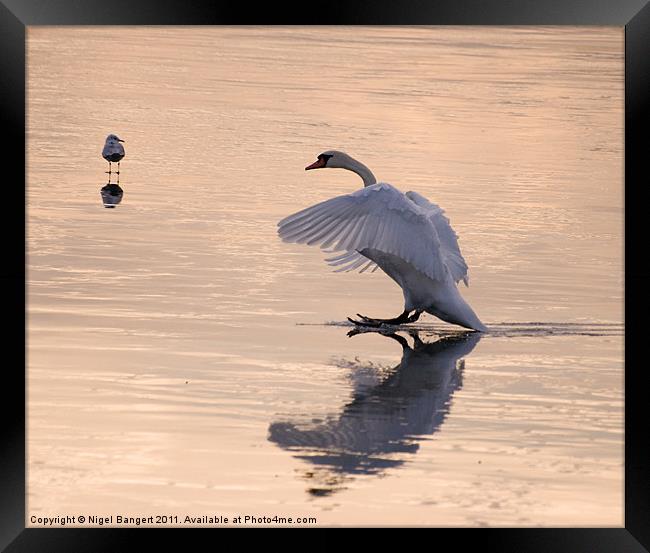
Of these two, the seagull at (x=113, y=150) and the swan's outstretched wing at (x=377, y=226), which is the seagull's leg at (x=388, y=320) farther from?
the seagull at (x=113, y=150)

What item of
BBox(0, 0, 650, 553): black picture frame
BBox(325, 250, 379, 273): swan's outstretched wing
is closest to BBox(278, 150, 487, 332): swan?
BBox(325, 250, 379, 273): swan's outstretched wing

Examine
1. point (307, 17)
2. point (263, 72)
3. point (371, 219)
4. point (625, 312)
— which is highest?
point (263, 72)

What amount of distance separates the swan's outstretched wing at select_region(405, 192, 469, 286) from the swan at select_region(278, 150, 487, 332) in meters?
0.18

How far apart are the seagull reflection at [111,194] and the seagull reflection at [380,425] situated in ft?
14.1

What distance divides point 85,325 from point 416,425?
2.64 m

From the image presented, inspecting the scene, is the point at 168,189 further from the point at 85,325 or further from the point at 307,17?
the point at 307,17

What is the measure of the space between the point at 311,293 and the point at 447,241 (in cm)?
98

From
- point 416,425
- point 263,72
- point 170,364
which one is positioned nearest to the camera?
point 416,425

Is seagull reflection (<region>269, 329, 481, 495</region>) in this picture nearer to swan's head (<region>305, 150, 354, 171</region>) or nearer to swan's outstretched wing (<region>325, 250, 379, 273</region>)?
swan's outstretched wing (<region>325, 250, 379, 273</region>)

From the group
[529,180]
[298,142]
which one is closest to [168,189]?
[298,142]

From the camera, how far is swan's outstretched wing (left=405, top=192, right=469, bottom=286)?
1116cm

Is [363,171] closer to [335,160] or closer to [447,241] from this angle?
[335,160]

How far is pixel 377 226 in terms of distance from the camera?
10586 millimetres

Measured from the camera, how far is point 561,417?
8844 millimetres
